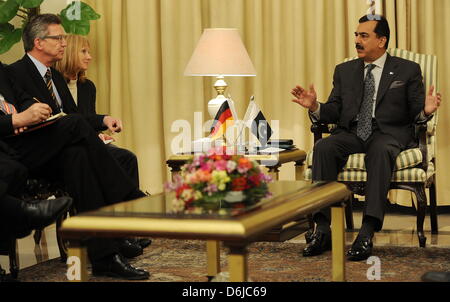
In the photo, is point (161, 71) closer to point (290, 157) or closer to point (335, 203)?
point (290, 157)

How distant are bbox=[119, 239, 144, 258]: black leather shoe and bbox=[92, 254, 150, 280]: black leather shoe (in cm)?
45

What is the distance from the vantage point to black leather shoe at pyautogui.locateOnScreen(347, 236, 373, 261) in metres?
4.30

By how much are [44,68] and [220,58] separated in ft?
4.42

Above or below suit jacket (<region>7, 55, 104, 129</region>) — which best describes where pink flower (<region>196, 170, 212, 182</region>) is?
below

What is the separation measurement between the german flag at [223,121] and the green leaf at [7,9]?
1.89 metres

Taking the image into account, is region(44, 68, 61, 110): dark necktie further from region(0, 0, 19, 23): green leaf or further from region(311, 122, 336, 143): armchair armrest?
region(311, 122, 336, 143): armchair armrest

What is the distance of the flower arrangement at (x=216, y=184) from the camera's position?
299 cm

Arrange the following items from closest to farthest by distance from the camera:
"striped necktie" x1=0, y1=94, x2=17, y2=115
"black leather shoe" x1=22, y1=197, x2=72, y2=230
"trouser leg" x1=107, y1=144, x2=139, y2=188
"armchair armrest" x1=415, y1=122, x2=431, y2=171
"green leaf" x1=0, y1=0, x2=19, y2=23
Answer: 1. "black leather shoe" x1=22, y1=197, x2=72, y2=230
2. "striped necktie" x1=0, y1=94, x2=17, y2=115
3. "armchair armrest" x1=415, y1=122, x2=431, y2=171
4. "trouser leg" x1=107, y1=144, x2=139, y2=188
5. "green leaf" x1=0, y1=0, x2=19, y2=23

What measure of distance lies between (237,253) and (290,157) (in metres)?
2.39

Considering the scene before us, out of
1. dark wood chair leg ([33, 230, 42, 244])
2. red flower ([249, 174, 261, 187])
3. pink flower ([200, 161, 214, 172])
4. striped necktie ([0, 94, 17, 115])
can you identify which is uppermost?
striped necktie ([0, 94, 17, 115])

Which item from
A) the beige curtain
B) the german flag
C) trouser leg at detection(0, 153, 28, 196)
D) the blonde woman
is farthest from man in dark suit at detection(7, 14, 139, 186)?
the beige curtain

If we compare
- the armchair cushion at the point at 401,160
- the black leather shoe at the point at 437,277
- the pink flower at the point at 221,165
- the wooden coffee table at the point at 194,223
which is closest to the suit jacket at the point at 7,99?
the wooden coffee table at the point at 194,223

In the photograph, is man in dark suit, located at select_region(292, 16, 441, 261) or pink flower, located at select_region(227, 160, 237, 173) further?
man in dark suit, located at select_region(292, 16, 441, 261)

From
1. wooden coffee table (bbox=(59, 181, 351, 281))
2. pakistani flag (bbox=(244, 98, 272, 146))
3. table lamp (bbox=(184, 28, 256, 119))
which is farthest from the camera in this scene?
table lamp (bbox=(184, 28, 256, 119))
